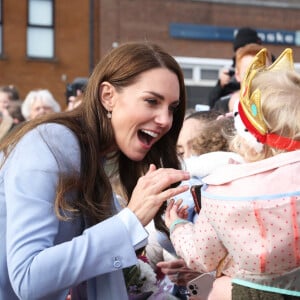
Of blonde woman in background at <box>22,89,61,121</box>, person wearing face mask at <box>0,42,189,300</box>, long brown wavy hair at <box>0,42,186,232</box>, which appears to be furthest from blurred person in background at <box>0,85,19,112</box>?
long brown wavy hair at <box>0,42,186,232</box>

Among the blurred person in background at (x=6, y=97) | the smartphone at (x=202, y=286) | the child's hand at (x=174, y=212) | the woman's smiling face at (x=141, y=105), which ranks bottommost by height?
the smartphone at (x=202, y=286)

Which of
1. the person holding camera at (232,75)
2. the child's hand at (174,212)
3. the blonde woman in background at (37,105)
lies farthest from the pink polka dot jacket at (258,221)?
the blonde woman in background at (37,105)

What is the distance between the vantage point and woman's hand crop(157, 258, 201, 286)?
8.84ft

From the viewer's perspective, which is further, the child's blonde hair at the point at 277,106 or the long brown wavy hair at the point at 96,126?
the long brown wavy hair at the point at 96,126

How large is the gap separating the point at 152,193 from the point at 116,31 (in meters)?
19.8

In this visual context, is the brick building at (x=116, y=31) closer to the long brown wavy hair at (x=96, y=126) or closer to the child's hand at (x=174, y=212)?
the long brown wavy hair at (x=96, y=126)

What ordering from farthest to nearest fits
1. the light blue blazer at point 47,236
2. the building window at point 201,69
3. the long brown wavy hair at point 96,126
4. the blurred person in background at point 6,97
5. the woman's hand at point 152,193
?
the building window at point 201,69
the blurred person in background at point 6,97
the long brown wavy hair at point 96,126
the woman's hand at point 152,193
the light blue blazer at point 47,236

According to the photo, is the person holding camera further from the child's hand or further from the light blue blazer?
the light blue blazer

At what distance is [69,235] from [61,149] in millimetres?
321

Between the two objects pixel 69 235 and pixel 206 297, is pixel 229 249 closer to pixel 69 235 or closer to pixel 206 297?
pixel 206 297

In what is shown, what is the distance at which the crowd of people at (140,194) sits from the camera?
1961 millimetres

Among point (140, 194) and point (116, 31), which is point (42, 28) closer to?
point (116, 31)

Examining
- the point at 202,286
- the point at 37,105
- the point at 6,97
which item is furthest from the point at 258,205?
the point at 6,97

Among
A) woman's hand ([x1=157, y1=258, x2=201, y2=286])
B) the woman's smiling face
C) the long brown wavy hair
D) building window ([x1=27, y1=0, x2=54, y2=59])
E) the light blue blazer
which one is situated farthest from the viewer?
building window ([x1=27, y1=0, x2=54, y2=59])
